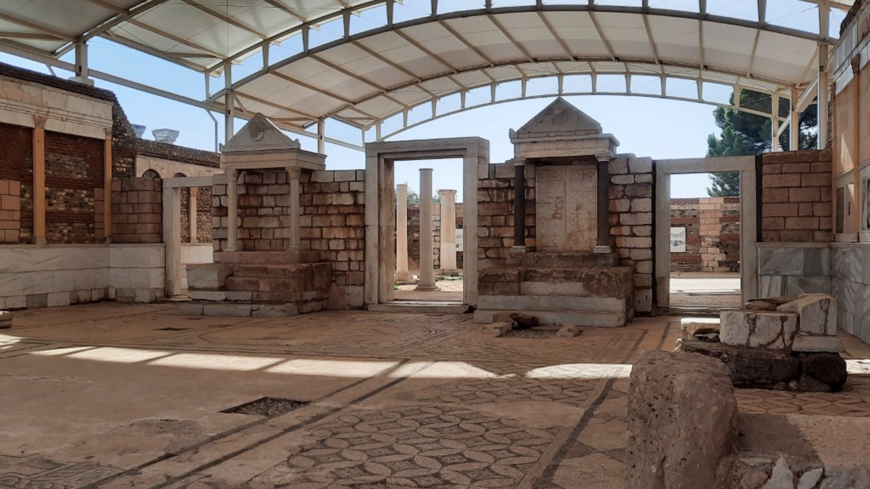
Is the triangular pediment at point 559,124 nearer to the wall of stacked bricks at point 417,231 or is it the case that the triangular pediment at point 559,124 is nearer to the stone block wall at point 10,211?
the stone block wall at point 10,211

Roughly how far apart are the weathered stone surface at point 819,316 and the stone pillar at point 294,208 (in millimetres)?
10203

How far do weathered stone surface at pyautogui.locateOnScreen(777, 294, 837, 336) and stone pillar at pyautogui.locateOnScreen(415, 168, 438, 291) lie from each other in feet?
42.9

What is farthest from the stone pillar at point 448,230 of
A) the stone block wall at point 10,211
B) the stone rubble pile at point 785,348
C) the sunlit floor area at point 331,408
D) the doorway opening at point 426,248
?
the stone rubble pile at point 785,348

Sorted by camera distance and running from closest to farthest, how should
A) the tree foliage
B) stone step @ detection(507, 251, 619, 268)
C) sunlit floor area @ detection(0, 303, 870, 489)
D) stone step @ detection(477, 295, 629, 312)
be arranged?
sunlit floor area @ detection(0, 303, 870, 489) < stone step @ detection(477, 295, 629, 312) < stone step @ detection(507, 251, 619, 268) < the tree foliage

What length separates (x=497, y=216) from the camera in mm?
13133

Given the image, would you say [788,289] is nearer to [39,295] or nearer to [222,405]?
[222,405]

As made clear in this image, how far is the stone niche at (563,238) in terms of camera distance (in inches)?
428

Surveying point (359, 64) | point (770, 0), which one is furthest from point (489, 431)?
point (359, 64)

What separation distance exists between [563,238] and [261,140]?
268 inches

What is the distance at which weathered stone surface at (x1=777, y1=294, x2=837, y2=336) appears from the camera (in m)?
6.00

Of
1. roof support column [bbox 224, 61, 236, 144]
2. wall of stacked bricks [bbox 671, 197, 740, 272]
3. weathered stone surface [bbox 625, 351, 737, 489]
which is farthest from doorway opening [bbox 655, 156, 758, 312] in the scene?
roof support column [bbox 224, 61, 236, 144]

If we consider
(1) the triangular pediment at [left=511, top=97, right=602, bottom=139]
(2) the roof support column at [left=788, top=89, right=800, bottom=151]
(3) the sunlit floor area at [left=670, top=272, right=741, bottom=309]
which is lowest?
(3) the sunlit floor area at [left=670, top=272, right=741, bottom=309]

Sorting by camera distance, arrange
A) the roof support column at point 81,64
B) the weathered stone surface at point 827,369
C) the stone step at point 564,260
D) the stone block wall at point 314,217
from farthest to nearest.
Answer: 1. the roof support column at point 81,64
2. the stone block wall at point 314,217
3. the stone step at point 564,260
4. the weathered stone surface at point 827,369

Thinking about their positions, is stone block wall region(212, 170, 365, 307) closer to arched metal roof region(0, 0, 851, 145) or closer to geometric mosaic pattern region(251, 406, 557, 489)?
arched metal roof region(0, 0, 851, 145)
